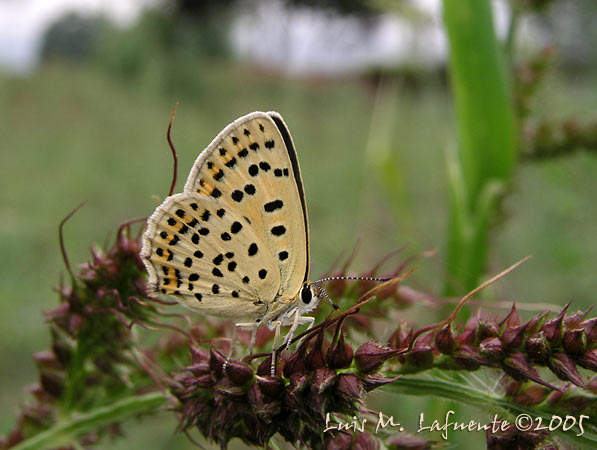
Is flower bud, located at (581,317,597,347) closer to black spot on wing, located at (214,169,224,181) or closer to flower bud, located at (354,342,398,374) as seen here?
flower bud, located at (354,342,398,374)

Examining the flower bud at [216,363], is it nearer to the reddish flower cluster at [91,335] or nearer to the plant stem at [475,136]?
the reddish flower cluster at [91,335]

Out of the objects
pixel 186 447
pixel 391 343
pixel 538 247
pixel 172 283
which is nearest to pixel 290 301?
pixel 172 283

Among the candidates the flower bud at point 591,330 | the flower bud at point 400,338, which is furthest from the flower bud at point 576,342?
the flower bud at point 400,338

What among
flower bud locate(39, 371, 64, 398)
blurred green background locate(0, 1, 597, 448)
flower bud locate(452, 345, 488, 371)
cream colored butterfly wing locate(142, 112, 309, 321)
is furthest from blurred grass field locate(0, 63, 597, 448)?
flower bud locate(452, 345, 488, 371)

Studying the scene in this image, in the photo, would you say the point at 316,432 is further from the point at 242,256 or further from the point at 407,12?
the point at 407,12

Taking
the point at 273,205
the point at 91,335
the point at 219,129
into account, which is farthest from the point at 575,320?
the point at 219,129

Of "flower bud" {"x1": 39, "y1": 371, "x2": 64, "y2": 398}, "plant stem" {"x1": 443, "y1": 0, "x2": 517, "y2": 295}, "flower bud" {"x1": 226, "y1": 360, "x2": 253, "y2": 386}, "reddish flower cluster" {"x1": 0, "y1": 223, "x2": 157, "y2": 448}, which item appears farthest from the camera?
"plant stem" {"x1": 443, "y1": 0, "x2": 517, "y2": 295}
